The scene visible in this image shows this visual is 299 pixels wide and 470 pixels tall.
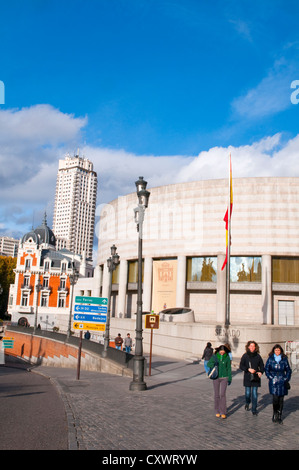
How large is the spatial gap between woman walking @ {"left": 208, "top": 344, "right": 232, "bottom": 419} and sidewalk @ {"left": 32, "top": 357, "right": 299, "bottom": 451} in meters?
0.28

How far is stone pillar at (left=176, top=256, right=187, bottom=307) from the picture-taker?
4650 centimetres

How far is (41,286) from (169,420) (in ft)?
212

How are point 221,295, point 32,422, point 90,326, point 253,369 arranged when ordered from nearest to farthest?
point 32,422 < point 253,369 < point 90,326 < point 221,295

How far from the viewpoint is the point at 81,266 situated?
286ft

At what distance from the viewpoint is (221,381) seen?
33.1 feet

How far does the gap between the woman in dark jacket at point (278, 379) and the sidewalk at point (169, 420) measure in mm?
350

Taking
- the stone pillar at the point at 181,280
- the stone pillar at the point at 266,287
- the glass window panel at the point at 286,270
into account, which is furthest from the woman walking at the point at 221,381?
the stone pillar at the point at 181,280

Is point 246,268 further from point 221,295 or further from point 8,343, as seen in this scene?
point 8,343

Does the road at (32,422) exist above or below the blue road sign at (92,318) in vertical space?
below

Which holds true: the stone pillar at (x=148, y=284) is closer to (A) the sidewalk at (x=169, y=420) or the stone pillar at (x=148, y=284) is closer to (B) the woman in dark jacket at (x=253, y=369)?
(A) the sidewalk at (x=169, y=420)

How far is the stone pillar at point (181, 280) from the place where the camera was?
4650cm

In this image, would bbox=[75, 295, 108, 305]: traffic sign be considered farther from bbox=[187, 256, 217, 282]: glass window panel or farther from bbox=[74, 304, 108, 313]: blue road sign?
bbox=[187, 256, 217, 282]: glass window panel

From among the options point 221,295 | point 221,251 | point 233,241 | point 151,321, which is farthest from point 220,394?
point 221,251
